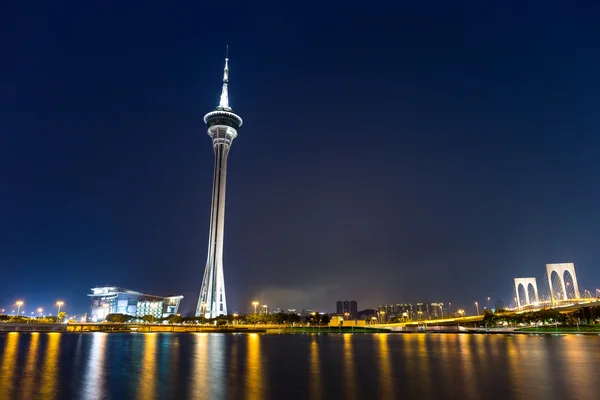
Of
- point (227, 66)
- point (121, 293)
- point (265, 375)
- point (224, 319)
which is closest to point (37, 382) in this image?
point (265, 375)

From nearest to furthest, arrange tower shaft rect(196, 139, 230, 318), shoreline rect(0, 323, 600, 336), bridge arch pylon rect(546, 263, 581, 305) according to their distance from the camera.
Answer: shoreline rect(0, 323, 600, 336)
tower shaft rect(196, 139, 230, 318)
bridge arch pylon rect(546, 263, 581, 305)

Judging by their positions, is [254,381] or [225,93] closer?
[254,381]

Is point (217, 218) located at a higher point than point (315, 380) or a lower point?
higher

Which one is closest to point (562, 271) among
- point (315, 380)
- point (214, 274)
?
point (214, 274)

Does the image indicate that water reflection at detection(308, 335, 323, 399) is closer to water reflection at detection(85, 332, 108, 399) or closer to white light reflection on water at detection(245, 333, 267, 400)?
white light reflection on water at detection(245, 333, 267, 400)

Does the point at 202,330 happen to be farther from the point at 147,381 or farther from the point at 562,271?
the point at 562,271

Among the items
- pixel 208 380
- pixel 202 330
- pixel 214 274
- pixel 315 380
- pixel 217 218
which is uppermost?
pixel 217 218

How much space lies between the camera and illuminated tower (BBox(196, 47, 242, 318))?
131 meters

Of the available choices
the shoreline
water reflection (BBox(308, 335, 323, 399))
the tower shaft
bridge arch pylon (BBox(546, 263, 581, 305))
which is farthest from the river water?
bridge arch pylon (BBox(546, 263, 581, 305))

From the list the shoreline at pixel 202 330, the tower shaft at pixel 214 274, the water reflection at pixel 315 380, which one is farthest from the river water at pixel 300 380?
the tower shaft at pixel 214 274

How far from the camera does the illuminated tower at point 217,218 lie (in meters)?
131

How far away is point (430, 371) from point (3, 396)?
59.3ft

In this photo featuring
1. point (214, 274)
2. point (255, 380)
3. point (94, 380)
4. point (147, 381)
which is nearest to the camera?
point (147, 381)

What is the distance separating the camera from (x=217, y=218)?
136000 mm
